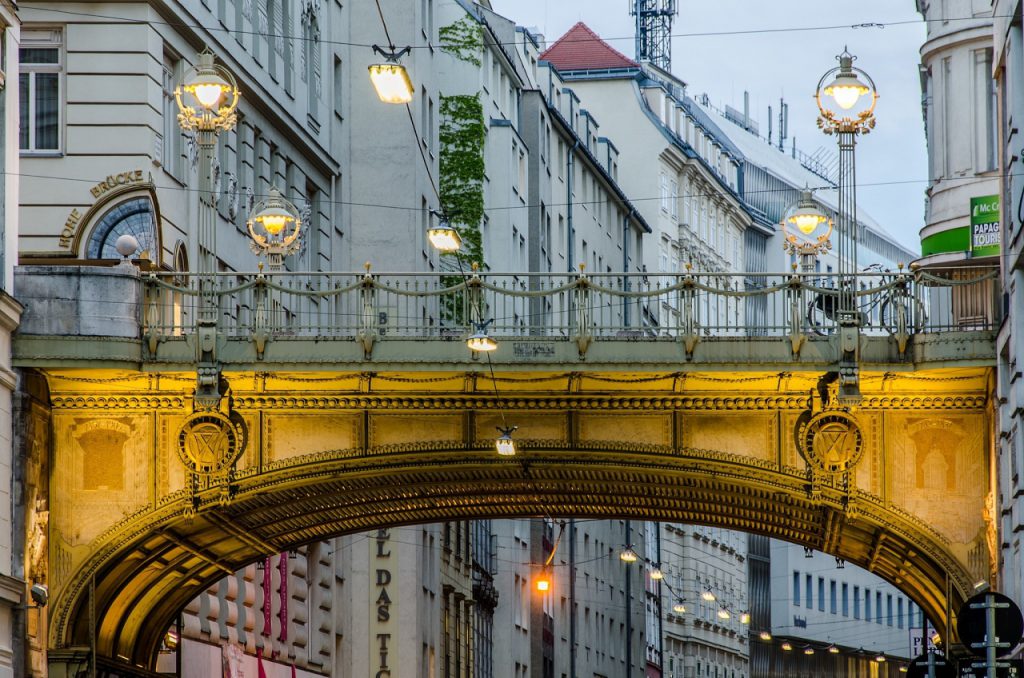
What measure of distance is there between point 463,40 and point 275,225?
128 ft

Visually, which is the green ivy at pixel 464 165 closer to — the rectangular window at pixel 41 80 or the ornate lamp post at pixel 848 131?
the rectangular window at pixel 41 80

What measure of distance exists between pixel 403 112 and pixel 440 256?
31.1 ft

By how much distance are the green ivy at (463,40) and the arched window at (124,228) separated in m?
34.0

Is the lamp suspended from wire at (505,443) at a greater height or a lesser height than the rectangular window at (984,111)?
lesser

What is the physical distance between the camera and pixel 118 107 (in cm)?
3791

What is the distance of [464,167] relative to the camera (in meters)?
68.9

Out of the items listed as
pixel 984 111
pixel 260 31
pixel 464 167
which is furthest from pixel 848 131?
pixel 464 167

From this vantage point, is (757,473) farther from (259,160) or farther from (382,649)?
(382,649)


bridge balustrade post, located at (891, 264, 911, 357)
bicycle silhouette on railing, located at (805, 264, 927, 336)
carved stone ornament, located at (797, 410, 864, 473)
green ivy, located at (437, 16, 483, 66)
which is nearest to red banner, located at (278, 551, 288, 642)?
carved stone ornament, located at (797, 410, 864, 473)

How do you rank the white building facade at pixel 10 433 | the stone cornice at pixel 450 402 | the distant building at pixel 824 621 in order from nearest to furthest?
the white building facade at pixel 10 433 < the stone cornice at pixel 450 402 < the distant building at pixel 824 621

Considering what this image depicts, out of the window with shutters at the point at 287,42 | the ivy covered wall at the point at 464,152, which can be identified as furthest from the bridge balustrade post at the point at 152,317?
the ivy covered wall at the point at 464,152

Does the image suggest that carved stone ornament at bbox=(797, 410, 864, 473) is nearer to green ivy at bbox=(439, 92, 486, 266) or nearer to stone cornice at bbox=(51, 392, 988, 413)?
stone cornice at bbox=(51, 392, 988, 413)

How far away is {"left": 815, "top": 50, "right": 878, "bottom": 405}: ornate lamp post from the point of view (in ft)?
98.7

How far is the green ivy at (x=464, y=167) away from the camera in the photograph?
223ft
